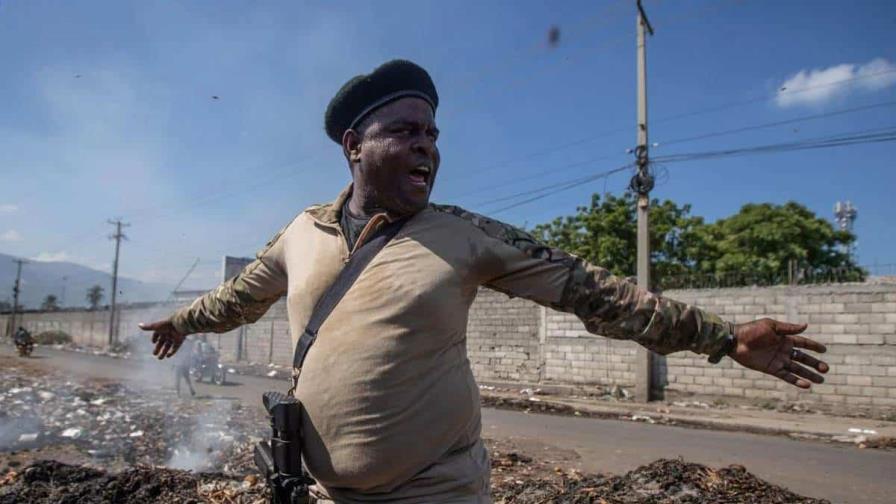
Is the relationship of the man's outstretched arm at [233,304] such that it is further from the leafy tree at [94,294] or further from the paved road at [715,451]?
the leafy tree at [94,294]

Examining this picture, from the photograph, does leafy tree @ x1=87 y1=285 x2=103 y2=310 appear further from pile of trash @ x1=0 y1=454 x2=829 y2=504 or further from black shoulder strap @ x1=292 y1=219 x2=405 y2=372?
black shoulder strap @ x1=292 y1=219 x2=405 y2=372

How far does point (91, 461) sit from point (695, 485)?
5.80 meters

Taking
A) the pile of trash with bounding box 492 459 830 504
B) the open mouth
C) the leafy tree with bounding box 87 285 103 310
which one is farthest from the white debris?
the leafy tree with bounding box 87 285 103 310

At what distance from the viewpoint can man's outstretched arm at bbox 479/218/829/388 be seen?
1.56 m

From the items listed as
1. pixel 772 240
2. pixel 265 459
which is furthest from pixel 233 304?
pixel 772 240

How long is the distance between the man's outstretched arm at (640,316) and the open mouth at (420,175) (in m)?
0.23

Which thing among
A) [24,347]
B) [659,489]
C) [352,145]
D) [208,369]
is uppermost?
[352,145]

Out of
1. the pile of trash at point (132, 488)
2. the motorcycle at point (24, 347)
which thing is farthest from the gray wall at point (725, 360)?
the motorcycle at point (24, 347)

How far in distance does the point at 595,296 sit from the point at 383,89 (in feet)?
2.73

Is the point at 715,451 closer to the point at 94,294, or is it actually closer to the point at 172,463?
the point at 172,463

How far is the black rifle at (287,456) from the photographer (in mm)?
1576

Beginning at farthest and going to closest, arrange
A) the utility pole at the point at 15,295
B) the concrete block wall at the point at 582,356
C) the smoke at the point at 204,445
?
the utility pole at the point at 15,295 → the concrete block wall at the point at 582,356 → the smoke at the point at 204,445

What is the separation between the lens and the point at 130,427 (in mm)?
8266

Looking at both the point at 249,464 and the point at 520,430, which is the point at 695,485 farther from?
the point at 520,430
